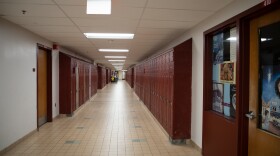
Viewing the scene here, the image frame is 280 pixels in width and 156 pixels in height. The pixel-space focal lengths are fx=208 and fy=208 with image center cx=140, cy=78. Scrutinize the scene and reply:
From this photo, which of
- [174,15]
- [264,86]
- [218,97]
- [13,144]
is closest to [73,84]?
[13,144]

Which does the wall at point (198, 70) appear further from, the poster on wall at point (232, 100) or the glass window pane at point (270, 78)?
the glass window pane at point (270, 78)

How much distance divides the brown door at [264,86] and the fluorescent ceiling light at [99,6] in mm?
1925

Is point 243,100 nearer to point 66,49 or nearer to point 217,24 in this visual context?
point 217,24

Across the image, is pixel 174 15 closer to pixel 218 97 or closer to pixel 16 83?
pixel 218 97

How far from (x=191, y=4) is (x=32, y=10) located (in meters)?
2.42

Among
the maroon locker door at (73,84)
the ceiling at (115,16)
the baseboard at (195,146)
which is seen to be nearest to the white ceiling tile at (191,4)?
the ceiling at (115,16)

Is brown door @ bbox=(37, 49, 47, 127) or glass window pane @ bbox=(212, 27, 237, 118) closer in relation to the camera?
glass window pane @ bbox=(212, 27, 237, 118)

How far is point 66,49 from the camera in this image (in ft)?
26.0

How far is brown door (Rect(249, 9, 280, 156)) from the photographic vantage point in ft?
6.95

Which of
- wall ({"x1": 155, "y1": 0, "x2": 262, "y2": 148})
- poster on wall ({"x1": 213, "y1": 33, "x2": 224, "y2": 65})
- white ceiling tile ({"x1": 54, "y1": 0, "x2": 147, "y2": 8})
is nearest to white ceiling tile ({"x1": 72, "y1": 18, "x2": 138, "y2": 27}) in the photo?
white ceiling tile ({"x1": 54, "y1": 0, "x2": 147, "y2": 8})

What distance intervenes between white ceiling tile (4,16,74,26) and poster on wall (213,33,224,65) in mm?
2629

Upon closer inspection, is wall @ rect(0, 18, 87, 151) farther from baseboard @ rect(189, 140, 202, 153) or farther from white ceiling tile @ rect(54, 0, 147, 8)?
baseboard @ rect(189, 140, 202, 153)

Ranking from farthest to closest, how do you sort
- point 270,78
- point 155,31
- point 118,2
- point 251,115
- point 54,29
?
1. point 155,31
2. point 54,29
3. point 118,2
4. point 251,115
5. point 270,78

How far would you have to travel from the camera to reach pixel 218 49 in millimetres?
3365
